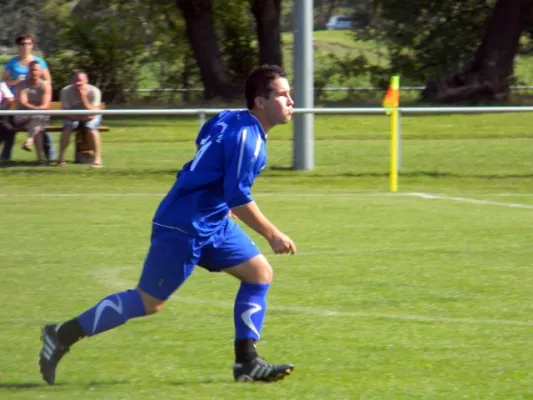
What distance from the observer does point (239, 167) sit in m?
5.87

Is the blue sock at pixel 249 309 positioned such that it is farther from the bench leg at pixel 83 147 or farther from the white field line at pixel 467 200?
the bench leg at pixel 83 147

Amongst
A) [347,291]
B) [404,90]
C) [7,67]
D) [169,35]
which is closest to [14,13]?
[169,35]

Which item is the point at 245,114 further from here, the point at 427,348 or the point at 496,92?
the point at 496,92

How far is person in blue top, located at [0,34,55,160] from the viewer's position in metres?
18.2

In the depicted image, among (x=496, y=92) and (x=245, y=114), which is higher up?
(x=245, y=114)

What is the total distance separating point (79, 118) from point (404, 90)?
1989 cm

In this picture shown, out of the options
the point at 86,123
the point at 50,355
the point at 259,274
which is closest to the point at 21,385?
the point at 50,355

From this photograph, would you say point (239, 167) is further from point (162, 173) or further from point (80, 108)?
point (80, 108)

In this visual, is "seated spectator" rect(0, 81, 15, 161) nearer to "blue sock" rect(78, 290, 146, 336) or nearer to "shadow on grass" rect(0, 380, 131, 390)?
"shadow on grass" rect(0, 380, 131, 390)

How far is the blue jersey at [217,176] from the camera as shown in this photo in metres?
5.89

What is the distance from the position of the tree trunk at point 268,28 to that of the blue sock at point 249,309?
27000 mm

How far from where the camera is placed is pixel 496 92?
3192 cm

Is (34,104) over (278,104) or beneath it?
beneath

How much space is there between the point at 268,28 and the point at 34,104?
15.8 meters
